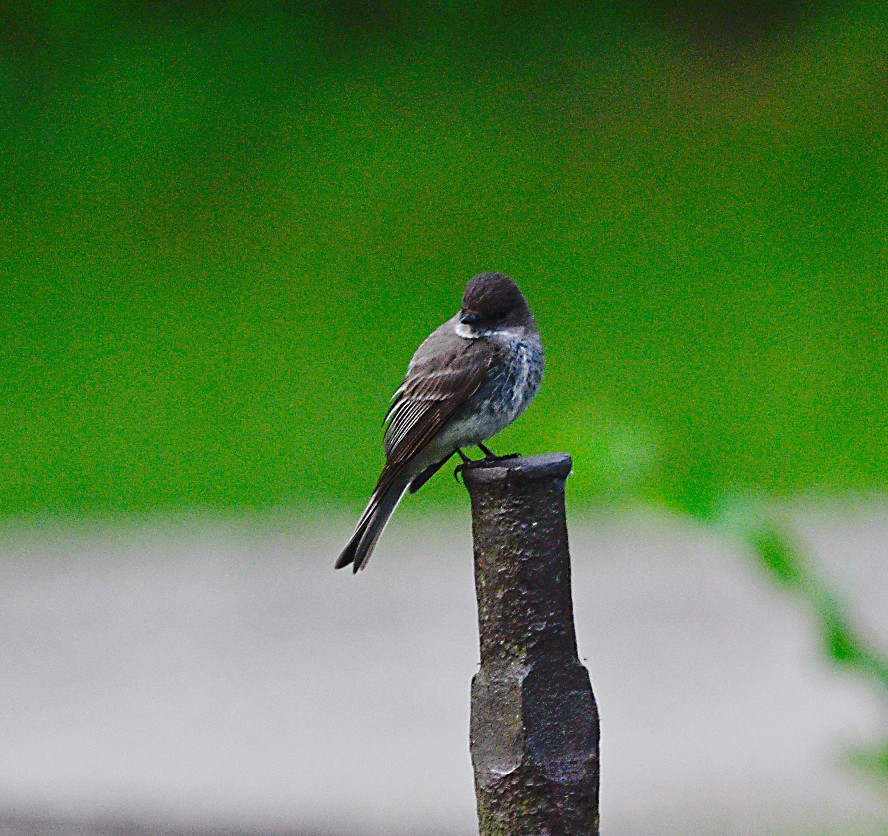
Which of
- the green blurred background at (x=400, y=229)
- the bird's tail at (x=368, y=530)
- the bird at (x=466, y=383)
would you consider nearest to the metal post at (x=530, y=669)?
the bird's tail at (x=368, y=530)

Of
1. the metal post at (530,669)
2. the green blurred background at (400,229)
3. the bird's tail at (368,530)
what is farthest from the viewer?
the green blurred background at (400,229)

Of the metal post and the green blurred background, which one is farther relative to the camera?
the green blurred background

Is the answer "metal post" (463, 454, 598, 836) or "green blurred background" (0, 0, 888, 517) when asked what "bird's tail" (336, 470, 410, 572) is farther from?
"green blurred background" (0, 0, 888, 517)

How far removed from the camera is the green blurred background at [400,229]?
871cm

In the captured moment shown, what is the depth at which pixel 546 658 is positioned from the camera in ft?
5.57

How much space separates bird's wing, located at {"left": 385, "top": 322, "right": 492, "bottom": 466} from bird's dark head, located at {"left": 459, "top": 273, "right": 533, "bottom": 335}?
1.8 inches

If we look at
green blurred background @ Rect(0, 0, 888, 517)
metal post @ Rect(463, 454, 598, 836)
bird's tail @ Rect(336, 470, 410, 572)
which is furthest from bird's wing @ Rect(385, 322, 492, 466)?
green blurred background @ Rect(0, 0, 888, 517)

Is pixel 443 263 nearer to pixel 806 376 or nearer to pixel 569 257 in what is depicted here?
pixel 569 257

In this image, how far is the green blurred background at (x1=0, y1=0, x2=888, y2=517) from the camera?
8.71 m

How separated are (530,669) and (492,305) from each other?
675 mm

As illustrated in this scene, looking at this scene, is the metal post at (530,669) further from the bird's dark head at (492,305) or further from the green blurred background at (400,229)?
the green blurred background at (400,229)

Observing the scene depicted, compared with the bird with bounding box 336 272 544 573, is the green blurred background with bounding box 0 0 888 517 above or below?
above

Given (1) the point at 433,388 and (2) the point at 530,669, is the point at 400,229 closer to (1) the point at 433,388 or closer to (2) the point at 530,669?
(1) the point at 433,388

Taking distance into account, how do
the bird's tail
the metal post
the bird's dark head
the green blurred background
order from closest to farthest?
1. the metal post
2. the bird's tail
3. the bird's dark head
4. the green blurred background
